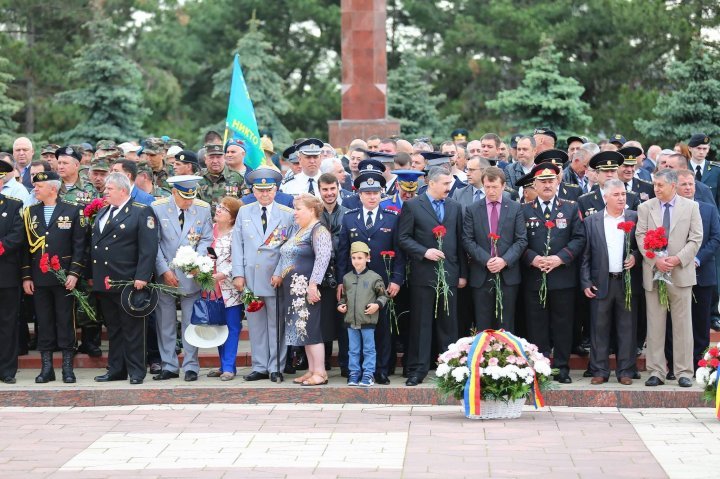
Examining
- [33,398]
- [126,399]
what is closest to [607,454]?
[126,399]

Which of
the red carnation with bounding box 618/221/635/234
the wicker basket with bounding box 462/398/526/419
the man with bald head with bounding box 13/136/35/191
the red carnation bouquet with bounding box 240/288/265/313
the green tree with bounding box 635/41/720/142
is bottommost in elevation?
the wicker basket with bounding box 462/398/526/419

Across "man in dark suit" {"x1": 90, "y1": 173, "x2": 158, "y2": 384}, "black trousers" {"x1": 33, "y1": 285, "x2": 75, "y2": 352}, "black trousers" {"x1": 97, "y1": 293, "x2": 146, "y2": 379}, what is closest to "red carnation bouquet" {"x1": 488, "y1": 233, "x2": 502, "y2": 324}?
"man in dark suit" {"x1": 90, "y1": 173, "x2": 158, "y2": 384}

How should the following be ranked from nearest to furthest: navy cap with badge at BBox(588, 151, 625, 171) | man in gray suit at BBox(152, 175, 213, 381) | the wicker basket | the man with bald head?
the wicker basket, man in gray suit at BBox(152, 175, 213, 381), navy cap with badge at BBox(588, 151, 625, 171), the man with bald head

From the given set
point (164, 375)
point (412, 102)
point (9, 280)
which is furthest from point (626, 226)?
point (412, 102)

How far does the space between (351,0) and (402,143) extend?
31.3 ft

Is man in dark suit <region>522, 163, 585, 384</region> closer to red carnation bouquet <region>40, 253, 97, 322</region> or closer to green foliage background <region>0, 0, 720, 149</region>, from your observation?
red carnation bouquet <region>40, 253, 97, 322</region>

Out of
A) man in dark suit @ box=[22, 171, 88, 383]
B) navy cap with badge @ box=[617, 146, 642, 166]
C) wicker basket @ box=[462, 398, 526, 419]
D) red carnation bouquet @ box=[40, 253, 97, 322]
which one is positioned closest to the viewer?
wicker basket @ box=[462, 398, 526, 419]

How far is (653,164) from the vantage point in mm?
17875

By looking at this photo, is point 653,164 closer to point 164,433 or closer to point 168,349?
point 168,349

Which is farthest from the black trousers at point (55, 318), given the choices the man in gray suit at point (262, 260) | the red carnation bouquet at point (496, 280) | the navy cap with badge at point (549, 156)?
the navy cap with badge at point (549, 156)

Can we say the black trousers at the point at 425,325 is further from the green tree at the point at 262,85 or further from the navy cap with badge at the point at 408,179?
the green tree at the point at 262,85

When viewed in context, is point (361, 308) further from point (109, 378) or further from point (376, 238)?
point (109, 378)

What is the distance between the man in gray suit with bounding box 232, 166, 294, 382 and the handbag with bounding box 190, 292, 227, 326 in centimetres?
27

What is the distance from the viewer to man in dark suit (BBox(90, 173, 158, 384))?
43.1ft
